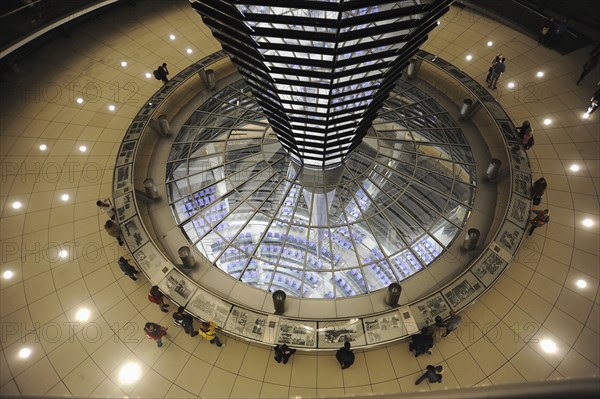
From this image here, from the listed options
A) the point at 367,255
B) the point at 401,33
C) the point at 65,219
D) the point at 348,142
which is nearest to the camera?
the point at 401,33

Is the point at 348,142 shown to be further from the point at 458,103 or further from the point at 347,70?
the point at 458,103

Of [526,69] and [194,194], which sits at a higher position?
[526,69]

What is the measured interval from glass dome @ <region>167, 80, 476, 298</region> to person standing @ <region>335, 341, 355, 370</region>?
309 centimetres

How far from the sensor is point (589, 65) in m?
16.5

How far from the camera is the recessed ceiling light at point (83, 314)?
36.2ft

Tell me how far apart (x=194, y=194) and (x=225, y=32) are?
275 inches

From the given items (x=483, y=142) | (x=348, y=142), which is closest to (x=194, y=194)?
(x=348, y=142)

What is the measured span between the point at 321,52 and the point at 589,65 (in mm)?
15703

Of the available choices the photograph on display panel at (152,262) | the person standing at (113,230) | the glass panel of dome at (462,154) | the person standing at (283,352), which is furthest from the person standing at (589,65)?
the person standing at (113,230)

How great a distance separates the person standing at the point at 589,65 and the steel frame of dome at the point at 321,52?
39.9ft

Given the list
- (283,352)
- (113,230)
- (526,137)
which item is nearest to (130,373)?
(283,352)

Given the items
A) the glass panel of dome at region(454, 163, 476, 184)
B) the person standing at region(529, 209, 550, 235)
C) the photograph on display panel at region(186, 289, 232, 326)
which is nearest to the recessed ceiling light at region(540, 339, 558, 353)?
the person standing at region(529, 209, 550, 235)

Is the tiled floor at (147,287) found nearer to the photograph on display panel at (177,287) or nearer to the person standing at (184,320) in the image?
the person standing at (184,320)

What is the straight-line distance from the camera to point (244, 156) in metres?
15.1
